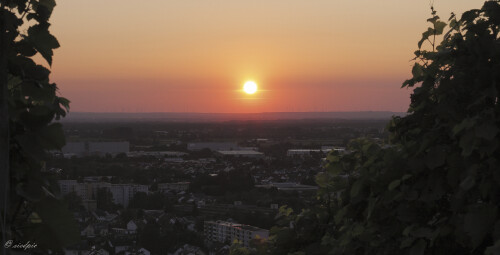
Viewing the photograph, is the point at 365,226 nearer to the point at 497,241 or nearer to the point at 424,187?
the point at 424,187

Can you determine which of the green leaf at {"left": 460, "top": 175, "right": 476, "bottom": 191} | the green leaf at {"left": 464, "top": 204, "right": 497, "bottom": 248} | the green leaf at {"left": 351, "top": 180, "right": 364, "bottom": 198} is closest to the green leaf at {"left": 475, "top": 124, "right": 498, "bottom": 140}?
the green leaf at {"left": 460, "top": 175, "right": 476, "bottom": 191}

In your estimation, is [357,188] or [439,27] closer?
[357,188]

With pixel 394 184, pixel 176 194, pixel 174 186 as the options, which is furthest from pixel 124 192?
pixel 394 184

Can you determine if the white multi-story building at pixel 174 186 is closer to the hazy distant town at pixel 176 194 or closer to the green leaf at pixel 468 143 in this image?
the hazy distant town at pixel 176 194

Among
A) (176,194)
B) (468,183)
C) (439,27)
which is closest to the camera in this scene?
(468,183)

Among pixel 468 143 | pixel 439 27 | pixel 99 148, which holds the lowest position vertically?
pixel 99 148

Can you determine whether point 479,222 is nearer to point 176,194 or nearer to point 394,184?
point 394,184

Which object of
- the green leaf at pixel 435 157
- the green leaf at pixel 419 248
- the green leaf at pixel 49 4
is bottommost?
the green leaf at pixel 419 248

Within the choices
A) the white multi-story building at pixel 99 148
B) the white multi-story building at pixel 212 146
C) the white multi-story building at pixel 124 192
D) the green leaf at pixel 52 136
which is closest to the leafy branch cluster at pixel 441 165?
the green leaf at pixel 52 136

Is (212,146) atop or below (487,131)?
below
